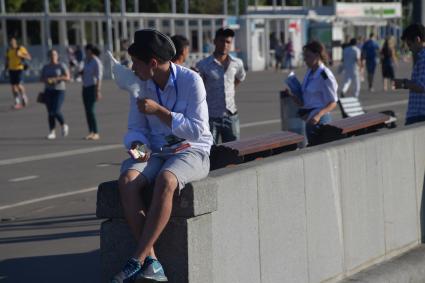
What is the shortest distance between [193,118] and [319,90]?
17.5ft

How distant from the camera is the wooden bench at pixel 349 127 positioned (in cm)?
884

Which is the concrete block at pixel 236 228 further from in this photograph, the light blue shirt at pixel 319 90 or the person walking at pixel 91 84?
the person walking at pixel 91 84

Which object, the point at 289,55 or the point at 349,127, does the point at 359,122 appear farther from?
the point at 289,55

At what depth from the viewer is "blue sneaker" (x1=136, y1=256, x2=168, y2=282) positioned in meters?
5.49

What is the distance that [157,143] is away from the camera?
241 inches

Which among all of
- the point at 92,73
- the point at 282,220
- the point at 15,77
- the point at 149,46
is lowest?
the point at 15,77

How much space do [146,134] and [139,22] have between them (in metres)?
41.7

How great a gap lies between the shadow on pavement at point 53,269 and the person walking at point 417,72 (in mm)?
3546

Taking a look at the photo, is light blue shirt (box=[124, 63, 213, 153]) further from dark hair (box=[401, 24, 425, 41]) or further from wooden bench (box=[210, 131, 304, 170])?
dark hair (box=[401, 24, 425, 41])

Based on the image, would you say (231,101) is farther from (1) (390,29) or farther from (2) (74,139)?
(1) (390,29)

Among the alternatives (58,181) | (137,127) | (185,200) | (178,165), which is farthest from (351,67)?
(185,200)

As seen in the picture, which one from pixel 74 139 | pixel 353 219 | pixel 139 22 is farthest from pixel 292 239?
pixel 139 22

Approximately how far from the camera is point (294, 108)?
43.9 ft

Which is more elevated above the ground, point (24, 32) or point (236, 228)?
point (236, 228)
